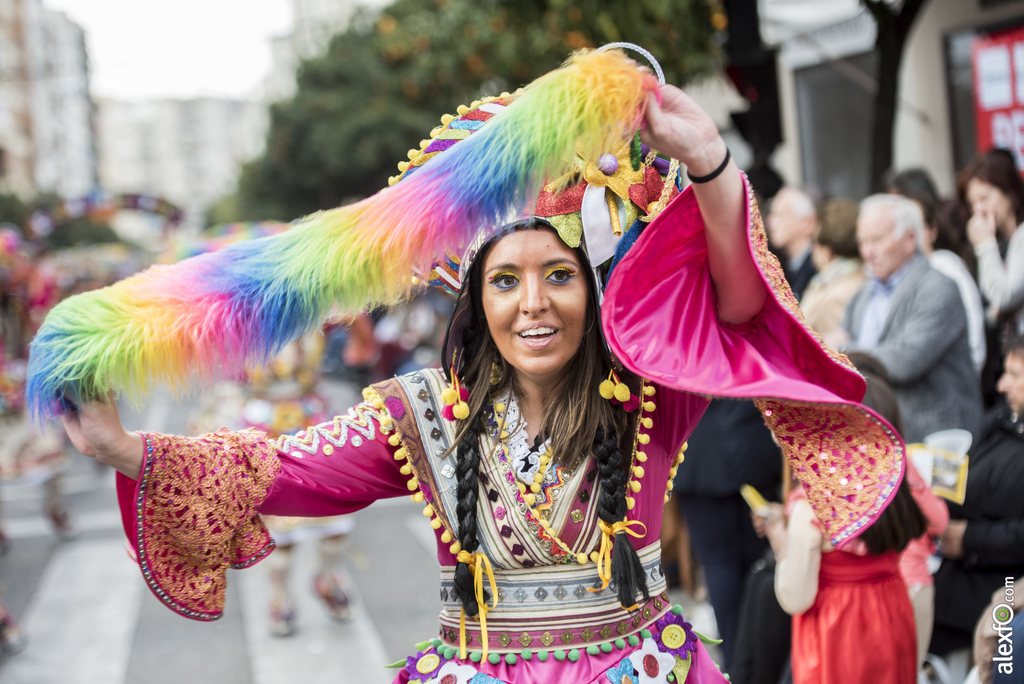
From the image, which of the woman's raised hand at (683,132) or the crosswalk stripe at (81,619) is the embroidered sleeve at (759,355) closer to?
the woman's raised hand at (683,132)

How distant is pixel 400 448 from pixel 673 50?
7824 mm

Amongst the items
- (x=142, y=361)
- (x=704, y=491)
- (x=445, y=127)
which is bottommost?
(x=704, y=491)

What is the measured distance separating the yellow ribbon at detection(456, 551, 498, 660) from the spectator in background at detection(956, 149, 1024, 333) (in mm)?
3243

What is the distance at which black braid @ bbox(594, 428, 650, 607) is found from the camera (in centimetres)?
175

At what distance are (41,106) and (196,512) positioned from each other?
69.1 m

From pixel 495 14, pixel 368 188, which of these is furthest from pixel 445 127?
pixel 368 188

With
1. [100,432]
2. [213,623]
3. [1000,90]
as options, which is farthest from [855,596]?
[1000,90]

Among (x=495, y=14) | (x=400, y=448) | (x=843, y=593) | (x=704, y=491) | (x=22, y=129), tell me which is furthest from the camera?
(x=22, y=129)

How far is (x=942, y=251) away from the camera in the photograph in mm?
4500

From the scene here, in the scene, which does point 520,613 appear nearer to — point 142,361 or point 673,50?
point 142,361

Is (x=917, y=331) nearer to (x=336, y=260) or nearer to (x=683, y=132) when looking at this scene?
(x=683, y=132)

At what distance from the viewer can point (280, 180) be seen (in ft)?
88.2

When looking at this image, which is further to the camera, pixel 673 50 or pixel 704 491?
Result: pixel 673 50

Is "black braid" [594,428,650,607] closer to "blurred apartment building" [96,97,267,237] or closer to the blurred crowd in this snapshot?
the blurred crowd
